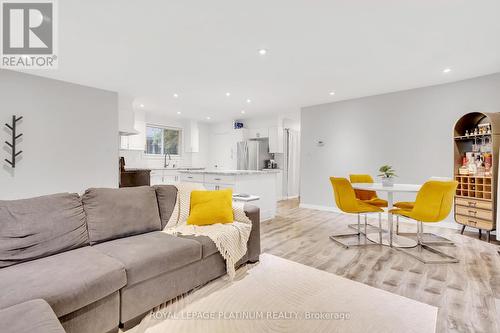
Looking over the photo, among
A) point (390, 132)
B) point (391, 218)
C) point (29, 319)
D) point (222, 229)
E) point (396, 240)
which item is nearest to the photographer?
point (29, 319)

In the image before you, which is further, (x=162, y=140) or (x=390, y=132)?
(x=162, y=140)

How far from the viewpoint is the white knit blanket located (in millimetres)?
2328

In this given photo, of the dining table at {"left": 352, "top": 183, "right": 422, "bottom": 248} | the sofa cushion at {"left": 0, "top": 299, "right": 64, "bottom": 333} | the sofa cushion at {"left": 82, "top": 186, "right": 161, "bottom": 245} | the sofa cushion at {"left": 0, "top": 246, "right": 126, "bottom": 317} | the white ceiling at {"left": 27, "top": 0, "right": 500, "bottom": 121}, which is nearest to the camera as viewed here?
the sofa cushion at {"left": 0, "top": 299, "right": 64, "bottom": 333}

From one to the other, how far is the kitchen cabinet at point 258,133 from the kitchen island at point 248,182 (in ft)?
7.94

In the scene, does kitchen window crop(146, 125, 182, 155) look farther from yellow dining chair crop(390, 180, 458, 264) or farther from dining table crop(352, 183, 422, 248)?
yellow dining chair crop(390, 180, 458, 264)

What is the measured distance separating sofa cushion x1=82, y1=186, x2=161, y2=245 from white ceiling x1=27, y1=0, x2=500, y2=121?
1.67 metres

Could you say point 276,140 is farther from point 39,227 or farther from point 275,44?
point 39,227

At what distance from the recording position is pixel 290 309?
1939 millimetres

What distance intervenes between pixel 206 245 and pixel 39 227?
3.96 ft

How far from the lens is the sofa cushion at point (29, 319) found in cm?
101

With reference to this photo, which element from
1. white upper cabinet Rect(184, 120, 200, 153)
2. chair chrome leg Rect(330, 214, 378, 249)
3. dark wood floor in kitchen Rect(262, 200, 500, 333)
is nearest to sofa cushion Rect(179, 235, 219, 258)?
dark wood floor in kitchen Rect(262, 200, 500, 333)

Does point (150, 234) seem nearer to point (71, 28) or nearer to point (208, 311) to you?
point (208, 311)

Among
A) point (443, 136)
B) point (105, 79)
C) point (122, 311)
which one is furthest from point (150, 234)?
point (443, 136)

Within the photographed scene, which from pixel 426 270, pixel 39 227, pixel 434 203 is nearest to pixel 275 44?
pixel 434 203
